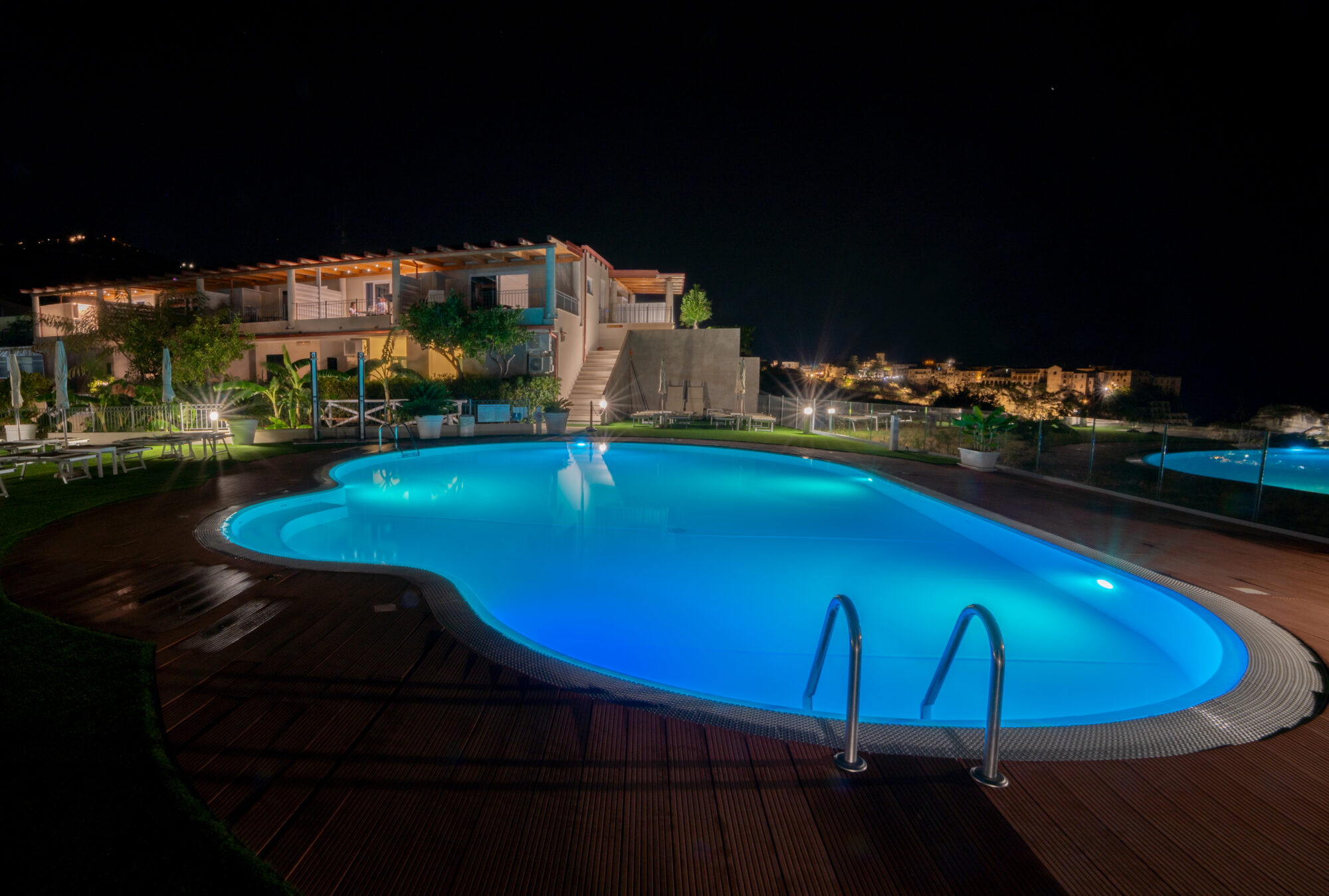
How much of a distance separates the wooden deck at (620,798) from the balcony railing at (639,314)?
866 inches

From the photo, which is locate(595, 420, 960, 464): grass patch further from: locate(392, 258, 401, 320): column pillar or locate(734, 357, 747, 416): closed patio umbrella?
locate(392, 258, 401, 320): column pillar

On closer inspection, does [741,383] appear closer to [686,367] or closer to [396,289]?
[686,367]

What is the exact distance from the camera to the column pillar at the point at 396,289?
20.3 meters

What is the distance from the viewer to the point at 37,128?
28.4 meters

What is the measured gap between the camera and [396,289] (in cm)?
2048

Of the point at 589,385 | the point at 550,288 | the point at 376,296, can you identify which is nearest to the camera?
the point at 550,288

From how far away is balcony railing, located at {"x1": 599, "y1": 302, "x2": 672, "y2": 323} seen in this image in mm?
24094

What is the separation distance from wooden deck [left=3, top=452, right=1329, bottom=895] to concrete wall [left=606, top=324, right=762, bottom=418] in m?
19.1

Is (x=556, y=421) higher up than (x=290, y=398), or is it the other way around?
(x=290, y=398)

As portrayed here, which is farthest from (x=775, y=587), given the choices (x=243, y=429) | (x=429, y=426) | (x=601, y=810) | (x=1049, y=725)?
(x=243, y=429)

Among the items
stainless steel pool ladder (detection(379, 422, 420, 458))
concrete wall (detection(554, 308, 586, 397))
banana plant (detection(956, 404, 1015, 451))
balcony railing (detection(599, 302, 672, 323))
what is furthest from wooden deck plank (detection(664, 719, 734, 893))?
balcony railing (detection(599, 302, 672, 323))

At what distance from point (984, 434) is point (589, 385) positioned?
44.6 feet

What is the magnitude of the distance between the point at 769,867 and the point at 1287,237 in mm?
48784

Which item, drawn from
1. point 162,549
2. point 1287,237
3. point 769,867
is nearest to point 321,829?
point 769,867
